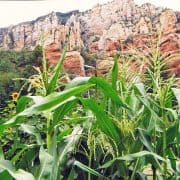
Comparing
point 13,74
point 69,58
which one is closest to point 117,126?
point 69,58

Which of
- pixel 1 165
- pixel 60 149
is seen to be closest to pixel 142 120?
pixel 60 149

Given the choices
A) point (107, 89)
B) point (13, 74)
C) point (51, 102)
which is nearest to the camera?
point (51, 102)

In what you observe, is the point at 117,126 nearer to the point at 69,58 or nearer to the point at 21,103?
the point at 21,103

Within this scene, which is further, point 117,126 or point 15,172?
point 117,126

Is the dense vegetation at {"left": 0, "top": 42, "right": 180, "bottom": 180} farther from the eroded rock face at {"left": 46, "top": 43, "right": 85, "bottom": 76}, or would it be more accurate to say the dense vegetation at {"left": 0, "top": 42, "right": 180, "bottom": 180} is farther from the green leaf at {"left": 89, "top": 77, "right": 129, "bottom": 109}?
the eroded rock face at {"left": 46, "top": 43, "right": 85, "bottom": 76}

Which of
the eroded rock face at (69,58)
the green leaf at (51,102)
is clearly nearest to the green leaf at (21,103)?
the green leaf at (51,102)

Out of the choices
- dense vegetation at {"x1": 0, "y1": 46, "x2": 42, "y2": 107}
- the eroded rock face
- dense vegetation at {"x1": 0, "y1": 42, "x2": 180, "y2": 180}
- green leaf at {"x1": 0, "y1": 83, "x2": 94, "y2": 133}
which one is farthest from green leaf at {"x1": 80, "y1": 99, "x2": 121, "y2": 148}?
dense vegetation at {"x1": 0, "y1": 46, "x2": 42, "y2": 107}

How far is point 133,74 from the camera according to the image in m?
1.21

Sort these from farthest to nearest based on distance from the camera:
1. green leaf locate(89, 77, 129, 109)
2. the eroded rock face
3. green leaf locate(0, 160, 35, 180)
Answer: the eroded rock face < green leaf locate(89, 77, 129, 109) < green leaf locate(0, 160, 35, 180)

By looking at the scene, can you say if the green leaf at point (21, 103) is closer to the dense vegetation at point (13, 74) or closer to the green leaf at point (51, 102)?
the green leaf at point (51, 102)

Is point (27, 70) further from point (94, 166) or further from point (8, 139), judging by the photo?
point (94, 166)

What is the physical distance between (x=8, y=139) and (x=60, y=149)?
3.97 feet

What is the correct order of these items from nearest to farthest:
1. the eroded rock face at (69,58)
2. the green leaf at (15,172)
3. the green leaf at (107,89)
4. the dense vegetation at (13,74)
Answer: the green leaf at (15,172) < the green leaf at (107,89) < the eroded rock face at (69,58) < the dense vegetation at (13,74)

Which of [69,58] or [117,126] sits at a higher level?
[117,126]
